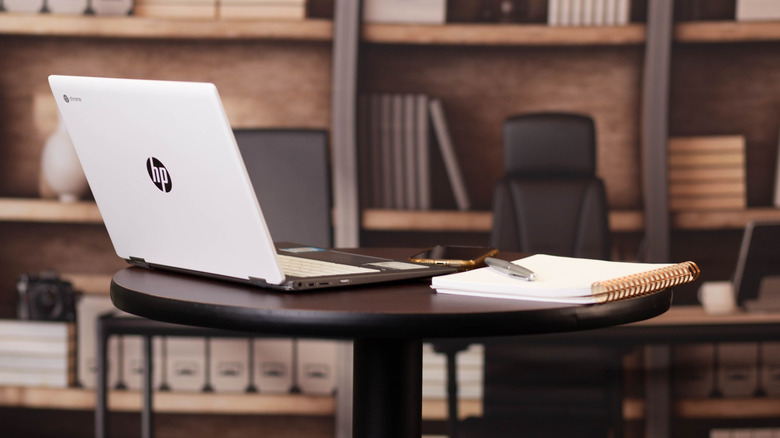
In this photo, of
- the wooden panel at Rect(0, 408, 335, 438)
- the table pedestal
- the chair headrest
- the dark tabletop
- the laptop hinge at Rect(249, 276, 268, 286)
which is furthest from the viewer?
the wooden panel at Rect(0, 408, 335, 438)

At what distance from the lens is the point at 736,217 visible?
8.18 ft

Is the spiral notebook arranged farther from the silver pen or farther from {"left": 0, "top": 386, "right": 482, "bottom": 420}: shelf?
{"left": 0, "top": 386, "right": 482, "bottom": 420}: shelf

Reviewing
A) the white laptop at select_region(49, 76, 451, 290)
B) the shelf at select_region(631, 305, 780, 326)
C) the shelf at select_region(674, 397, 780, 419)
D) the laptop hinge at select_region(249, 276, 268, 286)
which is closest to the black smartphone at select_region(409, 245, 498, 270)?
the white laptop at select_region(49, 76, 451, 290)

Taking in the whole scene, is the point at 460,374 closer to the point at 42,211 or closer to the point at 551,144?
the point at 551,144

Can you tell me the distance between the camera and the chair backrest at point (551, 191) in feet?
7.10

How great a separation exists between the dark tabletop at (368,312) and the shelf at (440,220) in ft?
5.37

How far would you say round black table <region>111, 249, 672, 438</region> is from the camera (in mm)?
707

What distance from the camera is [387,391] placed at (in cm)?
93

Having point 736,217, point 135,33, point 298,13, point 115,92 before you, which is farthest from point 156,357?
point 736,217

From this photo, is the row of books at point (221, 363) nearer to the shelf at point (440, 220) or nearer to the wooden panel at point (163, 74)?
the shelf at point (440, 220)

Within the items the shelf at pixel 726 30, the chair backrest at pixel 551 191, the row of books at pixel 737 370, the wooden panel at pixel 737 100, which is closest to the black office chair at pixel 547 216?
the chair backrest at pixel 551 191

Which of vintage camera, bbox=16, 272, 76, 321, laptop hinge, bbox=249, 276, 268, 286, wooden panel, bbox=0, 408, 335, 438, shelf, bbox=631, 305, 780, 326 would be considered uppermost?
laptop hinge, bbox=249, 276, 268, 286

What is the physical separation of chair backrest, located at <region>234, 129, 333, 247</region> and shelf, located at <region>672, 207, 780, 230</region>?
1.18 metres

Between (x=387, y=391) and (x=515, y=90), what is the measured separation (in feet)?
6.64
